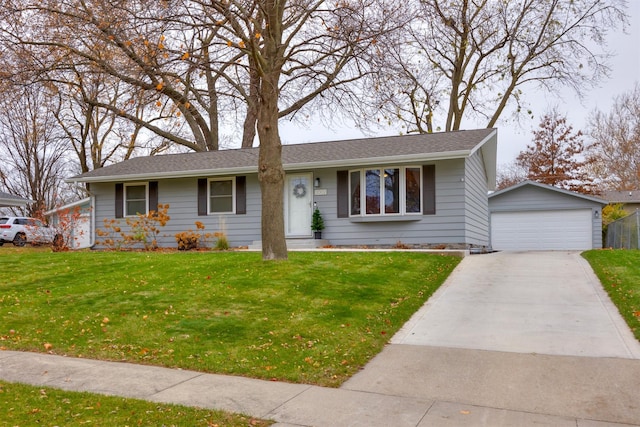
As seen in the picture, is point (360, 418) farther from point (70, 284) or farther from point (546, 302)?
point (70, 284)

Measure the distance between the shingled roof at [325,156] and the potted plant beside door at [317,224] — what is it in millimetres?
1391

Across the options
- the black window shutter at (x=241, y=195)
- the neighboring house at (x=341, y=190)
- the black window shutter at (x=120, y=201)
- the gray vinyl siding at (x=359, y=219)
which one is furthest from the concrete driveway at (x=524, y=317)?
the black window shutter at (x=120, y=201)

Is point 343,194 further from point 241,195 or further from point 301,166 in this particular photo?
point 241,195

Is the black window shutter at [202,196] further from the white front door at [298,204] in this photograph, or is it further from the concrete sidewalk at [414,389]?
the concrete sidewalk at [414,389]

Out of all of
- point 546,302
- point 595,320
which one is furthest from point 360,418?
point 546,302

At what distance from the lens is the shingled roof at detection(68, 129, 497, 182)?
14375mm

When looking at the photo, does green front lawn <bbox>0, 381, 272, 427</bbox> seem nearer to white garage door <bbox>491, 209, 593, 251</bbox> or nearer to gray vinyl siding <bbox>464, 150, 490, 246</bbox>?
gray vinyl siding <bbox>464, 150, 490, 246</bbox>

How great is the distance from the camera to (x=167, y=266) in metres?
10.5

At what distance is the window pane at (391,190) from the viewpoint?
48.6ft

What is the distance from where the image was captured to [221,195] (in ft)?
56.1

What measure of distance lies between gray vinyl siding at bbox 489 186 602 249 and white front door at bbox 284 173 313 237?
9735mm

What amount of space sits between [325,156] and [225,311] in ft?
30.3

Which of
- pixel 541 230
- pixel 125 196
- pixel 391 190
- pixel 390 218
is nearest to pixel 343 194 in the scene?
pixel 391 190

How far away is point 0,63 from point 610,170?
3464 centimetres
